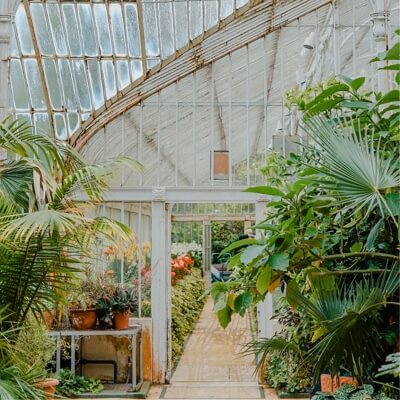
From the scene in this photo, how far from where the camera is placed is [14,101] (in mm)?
6863

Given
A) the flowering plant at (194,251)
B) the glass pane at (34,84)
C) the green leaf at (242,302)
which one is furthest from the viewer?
the flowering plant at (194,251)

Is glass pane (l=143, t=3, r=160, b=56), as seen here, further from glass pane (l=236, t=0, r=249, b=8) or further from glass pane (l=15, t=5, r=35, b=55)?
glass pane (l=15, t=5, r=35, b=55)

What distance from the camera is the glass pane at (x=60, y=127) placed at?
7098mm

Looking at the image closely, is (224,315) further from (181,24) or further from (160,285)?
(181,24)

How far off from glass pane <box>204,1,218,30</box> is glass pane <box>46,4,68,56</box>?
158cm

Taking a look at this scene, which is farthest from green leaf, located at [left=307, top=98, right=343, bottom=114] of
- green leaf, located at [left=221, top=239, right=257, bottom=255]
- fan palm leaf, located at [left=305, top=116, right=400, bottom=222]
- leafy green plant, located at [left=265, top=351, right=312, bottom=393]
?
leafy green plant, located at [left=265, top=351, right=312, bottom=393]

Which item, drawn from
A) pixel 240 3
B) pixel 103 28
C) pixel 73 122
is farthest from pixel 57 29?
pixel 240 3

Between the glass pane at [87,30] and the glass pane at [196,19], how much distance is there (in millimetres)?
1080

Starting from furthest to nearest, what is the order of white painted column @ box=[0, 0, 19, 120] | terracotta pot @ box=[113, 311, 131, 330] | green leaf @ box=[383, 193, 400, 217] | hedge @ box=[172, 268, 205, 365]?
hedge @ box=[172, 268, 205, 365], terracotta pot @ box=[113, 311, 131, 330], white painted column @ box=[0, 0, 19, 120], green leaf @ box=[383, 193, 400, 217]

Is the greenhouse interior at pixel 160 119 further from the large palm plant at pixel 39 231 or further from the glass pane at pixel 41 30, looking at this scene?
the large palm plant at pixel 39 231

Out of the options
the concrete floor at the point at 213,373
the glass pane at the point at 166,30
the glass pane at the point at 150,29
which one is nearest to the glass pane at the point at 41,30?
the glass pane at the point at 150,29

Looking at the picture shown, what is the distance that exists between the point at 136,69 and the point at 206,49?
0.84 metres

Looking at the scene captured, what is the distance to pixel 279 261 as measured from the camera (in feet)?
8.75

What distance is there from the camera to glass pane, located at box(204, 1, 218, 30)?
673 cm
